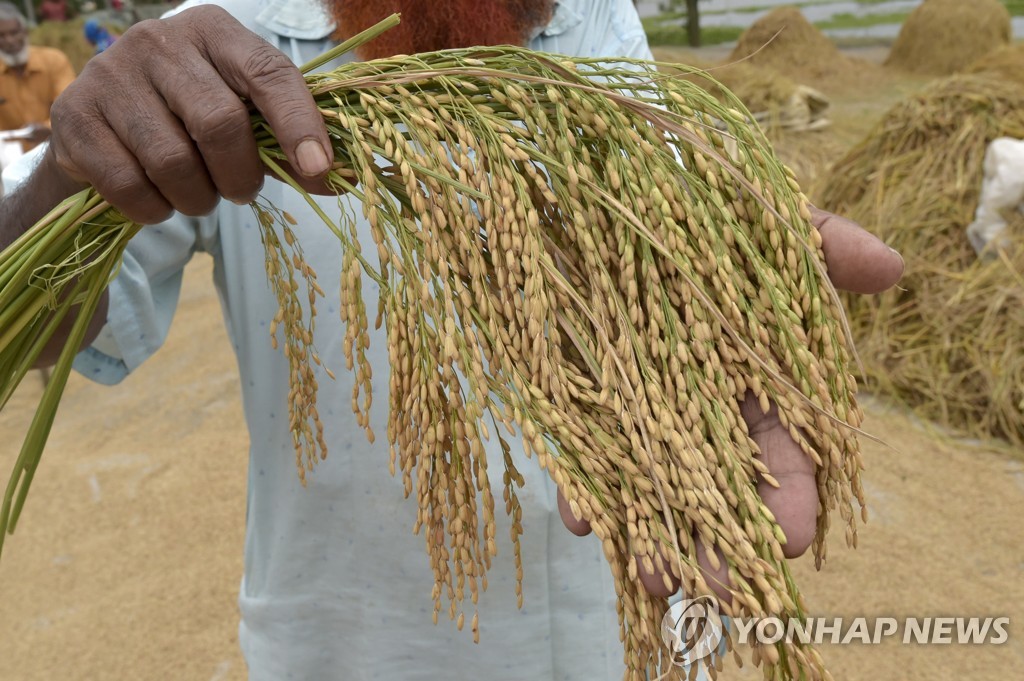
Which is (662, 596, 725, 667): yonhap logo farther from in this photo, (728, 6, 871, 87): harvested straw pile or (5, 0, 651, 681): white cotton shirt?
(728, 6, 871, 87): harvested straw pile

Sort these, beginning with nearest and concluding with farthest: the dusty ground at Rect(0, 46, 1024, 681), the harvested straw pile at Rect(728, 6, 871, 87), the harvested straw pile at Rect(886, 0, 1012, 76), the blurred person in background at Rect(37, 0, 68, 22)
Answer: the dusty ground at Rect(0, 46, 1024, 681) → the harvested straw pile at Rect(886, 0, 1012, 76) → the harvested straw pile at Rect(728, 6, 871, 87) → the blurred person in background at Rect(37, 0, 68, 22)

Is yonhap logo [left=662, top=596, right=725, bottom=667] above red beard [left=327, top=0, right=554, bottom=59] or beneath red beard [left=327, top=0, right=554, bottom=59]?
beneath

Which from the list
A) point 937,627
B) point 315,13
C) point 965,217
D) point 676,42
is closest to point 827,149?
point 676,42

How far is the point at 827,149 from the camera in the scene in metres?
7.32

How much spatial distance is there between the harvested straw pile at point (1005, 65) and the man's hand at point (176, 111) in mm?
5180

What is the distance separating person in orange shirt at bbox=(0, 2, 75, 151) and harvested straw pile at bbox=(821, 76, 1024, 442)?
5250 mm

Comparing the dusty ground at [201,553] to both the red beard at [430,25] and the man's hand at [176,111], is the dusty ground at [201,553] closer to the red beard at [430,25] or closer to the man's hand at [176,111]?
the red beard at [430,25]

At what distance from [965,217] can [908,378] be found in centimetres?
90

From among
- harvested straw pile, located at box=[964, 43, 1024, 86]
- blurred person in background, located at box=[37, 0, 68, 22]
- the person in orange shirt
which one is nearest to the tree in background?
harvested straw pile, located at box=[964, 43, 1024, 86]

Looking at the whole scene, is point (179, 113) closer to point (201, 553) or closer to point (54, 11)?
point (201, 553)

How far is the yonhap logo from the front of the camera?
2.76 ft

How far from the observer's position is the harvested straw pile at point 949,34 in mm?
9203

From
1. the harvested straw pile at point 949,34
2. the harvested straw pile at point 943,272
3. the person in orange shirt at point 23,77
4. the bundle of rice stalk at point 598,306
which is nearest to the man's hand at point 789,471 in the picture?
the bundle of rice stalk at point 598,306

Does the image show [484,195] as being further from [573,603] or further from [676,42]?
[676,42]
